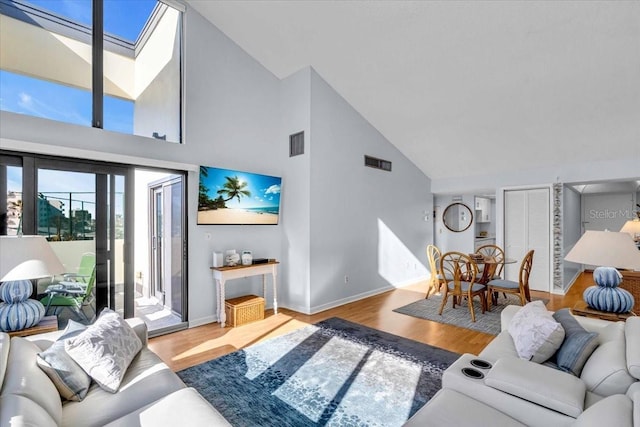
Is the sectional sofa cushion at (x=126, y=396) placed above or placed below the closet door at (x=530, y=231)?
below

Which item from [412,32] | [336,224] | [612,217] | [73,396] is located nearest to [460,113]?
[412,32]

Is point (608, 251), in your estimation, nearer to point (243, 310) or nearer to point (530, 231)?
point (243, 310)

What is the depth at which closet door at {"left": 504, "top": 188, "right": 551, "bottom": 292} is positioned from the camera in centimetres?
597

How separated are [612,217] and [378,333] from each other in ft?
26.5

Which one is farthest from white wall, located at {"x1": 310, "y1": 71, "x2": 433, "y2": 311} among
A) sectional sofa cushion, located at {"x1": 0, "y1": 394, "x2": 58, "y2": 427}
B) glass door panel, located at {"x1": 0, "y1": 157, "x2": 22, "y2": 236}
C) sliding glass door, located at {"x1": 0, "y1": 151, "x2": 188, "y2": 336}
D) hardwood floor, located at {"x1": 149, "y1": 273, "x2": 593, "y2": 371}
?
→ sectional sofa cushion, located at {"x1": 0, "y1": 394, "x2": 58, "y2": 427}

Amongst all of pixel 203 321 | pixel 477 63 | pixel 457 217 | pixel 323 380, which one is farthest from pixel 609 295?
pixel 457 217

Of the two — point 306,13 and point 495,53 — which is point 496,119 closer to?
point 495,53

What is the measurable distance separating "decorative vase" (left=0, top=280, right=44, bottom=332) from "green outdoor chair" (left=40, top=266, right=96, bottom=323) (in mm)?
617

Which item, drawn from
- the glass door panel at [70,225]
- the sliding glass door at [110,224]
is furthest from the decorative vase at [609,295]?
the glass door panel at [70,225]

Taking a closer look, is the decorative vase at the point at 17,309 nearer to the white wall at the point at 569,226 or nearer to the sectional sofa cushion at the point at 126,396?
the sectional sofa cushion at the point at 126,396

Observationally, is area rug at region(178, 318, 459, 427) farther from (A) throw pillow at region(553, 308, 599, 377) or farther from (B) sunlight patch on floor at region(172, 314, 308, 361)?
(A) throw pillow at region(553, 308, 599, 377)

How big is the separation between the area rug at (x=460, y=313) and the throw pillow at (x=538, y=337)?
1891mm

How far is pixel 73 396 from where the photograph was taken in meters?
1.73

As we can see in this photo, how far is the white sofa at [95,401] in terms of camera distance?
4.23 feet
